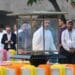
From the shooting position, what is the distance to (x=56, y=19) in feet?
50.7

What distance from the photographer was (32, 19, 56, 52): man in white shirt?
15.1 m

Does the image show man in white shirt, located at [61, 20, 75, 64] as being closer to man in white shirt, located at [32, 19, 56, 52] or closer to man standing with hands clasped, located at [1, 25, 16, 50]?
man in white shirt, located at [32, 19, 56, 52]

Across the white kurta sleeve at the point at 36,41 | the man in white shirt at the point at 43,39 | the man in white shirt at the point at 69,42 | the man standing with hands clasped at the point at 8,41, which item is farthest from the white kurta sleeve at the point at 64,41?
the man standing with hands clasped at the point at 8,41

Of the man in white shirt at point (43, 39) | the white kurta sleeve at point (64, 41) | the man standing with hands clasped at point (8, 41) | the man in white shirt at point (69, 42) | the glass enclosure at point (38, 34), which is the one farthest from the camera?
the man standing with hands clasped at point (8, 41)

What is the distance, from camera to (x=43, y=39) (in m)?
15.2

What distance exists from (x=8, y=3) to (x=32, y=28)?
1837 centimetres

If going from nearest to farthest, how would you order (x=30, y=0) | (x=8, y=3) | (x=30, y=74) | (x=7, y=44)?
(x=30, y=74) < (x=7, y=44) < (x=30, y=0) < (x=8, y=3)

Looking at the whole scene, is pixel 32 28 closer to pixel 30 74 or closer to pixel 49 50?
pixel 49 50

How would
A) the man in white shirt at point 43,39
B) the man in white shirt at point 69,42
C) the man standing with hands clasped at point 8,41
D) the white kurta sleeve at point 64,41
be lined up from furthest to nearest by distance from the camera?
1. the man standing with hands clasped at point 8,41
2. the white kurta sleeve at point 64,41
3. the man in white shirt at point 69,42
4. the man in white shirt at point 43,39

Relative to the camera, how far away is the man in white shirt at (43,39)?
15.1 m

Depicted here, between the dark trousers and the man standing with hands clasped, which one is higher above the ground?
the man standing with hands clasped

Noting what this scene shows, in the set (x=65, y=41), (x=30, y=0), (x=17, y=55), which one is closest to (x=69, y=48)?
(x=65, y=41)

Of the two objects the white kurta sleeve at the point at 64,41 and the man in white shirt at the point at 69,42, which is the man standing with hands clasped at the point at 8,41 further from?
the man in white shirt at the point at 69,42

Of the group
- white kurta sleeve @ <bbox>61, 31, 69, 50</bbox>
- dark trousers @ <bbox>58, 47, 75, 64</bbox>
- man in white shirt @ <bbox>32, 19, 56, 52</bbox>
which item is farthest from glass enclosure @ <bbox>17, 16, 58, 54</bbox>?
dark trousers @ <bbox>58, 47, 75, 64</bbox>
